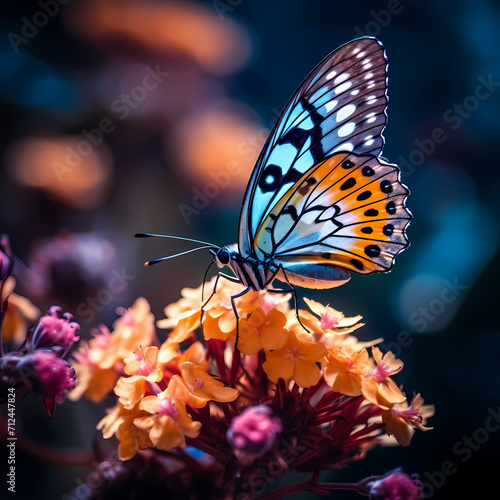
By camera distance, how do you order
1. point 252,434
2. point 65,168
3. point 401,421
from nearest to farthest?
point 252,434 → point 401,421 → point 65,168

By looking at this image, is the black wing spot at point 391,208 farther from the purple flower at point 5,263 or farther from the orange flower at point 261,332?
the purple flower at point 5,263

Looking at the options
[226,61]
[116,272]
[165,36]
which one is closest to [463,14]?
[226,61]

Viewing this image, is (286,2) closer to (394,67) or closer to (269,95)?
(269,95)

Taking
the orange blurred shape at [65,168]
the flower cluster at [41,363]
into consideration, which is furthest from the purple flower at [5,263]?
the orange blurred shape at [65,168]

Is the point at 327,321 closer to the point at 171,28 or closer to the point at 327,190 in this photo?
the point at 327,190

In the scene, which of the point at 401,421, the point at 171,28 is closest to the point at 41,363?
the point at 401,421

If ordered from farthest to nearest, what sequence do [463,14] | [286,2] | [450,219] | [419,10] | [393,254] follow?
[286,2] < [419,10] < [463,14] < [450,219] < [393,254]
